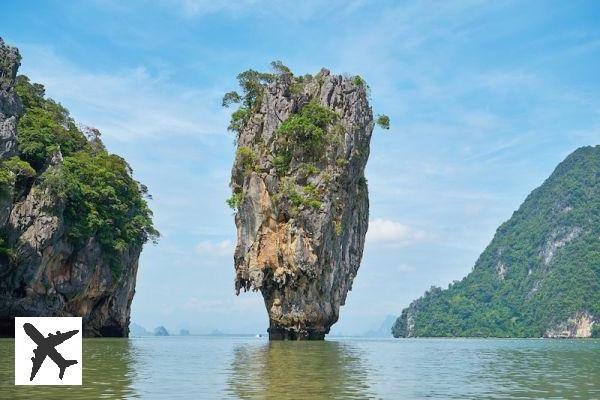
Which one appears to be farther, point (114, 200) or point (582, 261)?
point (582, 261)

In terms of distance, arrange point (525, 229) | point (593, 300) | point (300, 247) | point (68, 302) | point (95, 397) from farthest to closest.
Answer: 1. point (525, 229)
2. point (593, 300)
3. point (68, 302)
4. point (300, 247)
5. point (95, 397)

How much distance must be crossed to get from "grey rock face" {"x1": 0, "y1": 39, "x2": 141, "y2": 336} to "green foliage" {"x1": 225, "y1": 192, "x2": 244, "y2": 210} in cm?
901

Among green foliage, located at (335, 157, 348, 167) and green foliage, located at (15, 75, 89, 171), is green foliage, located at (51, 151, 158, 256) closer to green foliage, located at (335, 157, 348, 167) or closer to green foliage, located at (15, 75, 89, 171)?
green foliage, located at (15, 75, 89, 171)

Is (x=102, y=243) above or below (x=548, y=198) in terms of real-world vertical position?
below

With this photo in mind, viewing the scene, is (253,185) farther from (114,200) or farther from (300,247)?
(114,200)

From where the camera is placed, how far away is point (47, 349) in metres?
8.88

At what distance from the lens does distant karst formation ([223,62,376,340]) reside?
4184 cm

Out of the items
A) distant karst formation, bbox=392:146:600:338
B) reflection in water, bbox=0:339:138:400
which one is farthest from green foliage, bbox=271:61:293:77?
distant karst formation, bbox=392:146:600:338

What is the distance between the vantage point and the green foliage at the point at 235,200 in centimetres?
4472

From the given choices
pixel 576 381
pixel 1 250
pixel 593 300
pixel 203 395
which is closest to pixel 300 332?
pixel 1 250

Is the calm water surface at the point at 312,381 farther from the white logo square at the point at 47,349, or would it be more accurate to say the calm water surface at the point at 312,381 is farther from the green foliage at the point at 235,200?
the green foliage at the point at 235,200

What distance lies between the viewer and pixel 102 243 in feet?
151

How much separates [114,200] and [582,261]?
9647 centimetres

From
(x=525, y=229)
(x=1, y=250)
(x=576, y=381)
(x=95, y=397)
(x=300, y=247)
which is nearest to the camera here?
(x=95, y=397)
